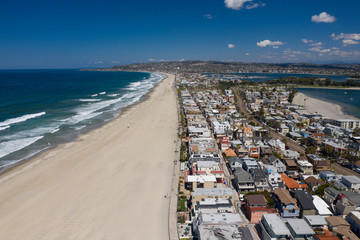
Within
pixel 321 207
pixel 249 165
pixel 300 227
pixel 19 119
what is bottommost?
pixel 321 207

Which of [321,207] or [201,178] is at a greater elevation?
[201,178]

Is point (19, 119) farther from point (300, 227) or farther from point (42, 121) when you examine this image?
point (300, 227)

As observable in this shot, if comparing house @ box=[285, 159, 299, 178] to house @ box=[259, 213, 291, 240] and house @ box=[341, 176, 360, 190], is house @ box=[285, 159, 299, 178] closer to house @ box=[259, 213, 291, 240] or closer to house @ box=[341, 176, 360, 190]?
house @ box=[341, 176, 360, 190]

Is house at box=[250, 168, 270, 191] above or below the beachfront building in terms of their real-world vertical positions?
below

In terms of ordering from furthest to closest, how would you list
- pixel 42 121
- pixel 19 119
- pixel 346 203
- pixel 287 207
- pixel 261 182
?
1. pixel 19 119
2. pixel 42 121
3. pixel 261 182
4. pixel 346 203
5. pixel 287 207

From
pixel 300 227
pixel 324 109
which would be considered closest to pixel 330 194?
pixel 300 227

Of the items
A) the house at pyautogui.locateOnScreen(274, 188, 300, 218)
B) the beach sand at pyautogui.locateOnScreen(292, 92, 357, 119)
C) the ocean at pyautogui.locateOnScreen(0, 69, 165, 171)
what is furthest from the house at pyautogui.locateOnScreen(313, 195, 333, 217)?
the beach sand at pyautogui.locateOnScreen(292, 92, 357, 119)
